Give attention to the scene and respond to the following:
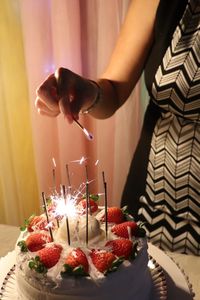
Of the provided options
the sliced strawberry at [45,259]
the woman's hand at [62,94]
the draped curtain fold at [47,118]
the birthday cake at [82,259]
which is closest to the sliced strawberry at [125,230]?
the birthday cake at [82,259]

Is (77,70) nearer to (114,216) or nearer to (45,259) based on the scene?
(114,216)

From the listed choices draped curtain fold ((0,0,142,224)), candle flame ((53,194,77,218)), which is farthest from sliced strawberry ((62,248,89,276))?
draped curtain fold ((0,0,142,224))

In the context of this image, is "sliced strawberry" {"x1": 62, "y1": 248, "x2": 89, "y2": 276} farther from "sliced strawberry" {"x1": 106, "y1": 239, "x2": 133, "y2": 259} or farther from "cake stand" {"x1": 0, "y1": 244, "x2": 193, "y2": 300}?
"cake stand" {"x1": 0, "y1": 244, "x2": 193, "y2": 300}

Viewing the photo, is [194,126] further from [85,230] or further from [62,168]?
[62,168]

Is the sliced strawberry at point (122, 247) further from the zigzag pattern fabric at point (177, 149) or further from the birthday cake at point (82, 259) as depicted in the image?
the zigzag pattern fabric at point (177, 149)

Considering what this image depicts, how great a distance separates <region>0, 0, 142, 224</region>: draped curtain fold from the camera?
1.29 m

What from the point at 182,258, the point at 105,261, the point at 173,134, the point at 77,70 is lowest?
the point at 182,258

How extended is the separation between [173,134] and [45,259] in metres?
0.44

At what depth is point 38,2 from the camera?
131 cm

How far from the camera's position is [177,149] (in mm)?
974

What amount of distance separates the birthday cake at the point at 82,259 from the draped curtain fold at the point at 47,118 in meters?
0.61

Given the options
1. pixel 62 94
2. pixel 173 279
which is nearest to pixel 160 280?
pixel 173 279

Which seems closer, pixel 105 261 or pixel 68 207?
pixel 105 261

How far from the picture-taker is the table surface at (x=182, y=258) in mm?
884
